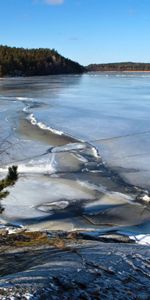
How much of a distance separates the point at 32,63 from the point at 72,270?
424ft

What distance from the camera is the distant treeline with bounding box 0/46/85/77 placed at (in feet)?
387

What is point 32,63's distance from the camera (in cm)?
13038

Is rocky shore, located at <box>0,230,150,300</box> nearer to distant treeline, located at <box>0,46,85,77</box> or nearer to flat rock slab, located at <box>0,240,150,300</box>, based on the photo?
flat rock slab, located at <box>0,240,150,300</box>

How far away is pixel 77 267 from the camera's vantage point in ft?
14.8

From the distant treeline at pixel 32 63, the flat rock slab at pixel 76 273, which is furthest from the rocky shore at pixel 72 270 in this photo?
the distant treeline at pixel 32 63

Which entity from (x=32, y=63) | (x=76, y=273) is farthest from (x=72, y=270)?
(x=32, y=63)

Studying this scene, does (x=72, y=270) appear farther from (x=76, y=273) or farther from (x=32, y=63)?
(x=32, y=63)

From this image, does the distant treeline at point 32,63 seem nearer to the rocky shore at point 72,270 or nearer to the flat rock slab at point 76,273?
the rocky shore at point 72,270

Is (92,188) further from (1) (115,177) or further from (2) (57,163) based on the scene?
(2) (57,163)

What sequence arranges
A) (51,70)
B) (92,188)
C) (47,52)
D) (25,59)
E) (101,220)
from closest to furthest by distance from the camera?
(101,220) → (92,188) → (25,59) → (51,70) → (47,52)

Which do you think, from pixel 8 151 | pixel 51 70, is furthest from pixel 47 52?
pixel 8 151

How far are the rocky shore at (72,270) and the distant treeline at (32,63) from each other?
108m

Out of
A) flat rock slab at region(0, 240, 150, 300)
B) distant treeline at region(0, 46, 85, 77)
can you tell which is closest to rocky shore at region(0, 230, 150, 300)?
flat rock slab at region(0, 240, 150, 300)

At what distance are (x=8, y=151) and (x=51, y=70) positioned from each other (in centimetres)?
13129
